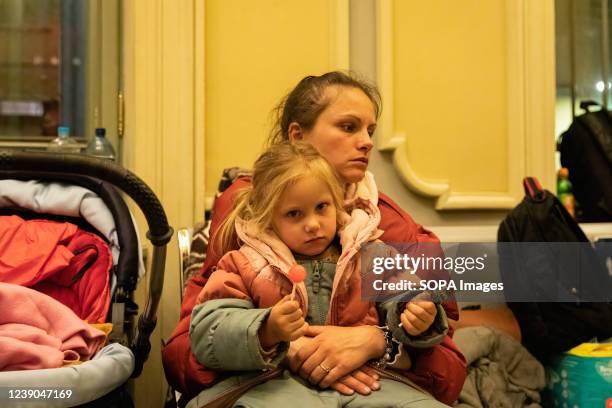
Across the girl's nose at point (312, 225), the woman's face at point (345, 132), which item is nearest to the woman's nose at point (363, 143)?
the woman's face at point (345, 132)

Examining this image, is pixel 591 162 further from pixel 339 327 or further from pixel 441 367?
pixel 339 327

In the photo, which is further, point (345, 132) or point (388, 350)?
point (345, 132)

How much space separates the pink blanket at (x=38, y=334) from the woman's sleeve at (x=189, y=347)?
12 cm

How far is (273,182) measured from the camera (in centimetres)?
103

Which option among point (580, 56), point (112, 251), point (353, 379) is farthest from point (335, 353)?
point (580, 56)

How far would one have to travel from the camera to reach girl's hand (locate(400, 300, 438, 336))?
36.0 inches

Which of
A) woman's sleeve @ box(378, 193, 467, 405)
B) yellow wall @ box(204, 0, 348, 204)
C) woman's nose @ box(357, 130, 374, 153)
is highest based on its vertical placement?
yellow wall @ box(204, 0, 348, 204)

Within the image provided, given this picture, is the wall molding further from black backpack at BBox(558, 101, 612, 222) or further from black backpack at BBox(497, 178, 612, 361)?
black backpack at BBox(497, 178, 612, 361)

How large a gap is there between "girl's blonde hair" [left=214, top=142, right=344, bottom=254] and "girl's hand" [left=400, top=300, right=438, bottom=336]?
0.72 ft

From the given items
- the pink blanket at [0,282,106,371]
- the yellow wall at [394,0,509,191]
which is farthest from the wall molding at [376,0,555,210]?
the pink blanket at [0,282,106,371]

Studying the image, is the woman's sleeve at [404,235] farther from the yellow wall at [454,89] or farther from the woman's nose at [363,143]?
the yellow wall at [454,89]

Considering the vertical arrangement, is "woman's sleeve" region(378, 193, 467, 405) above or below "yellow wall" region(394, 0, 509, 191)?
below

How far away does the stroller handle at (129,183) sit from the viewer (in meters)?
0.92

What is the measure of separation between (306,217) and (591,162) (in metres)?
Answer: 1.35
